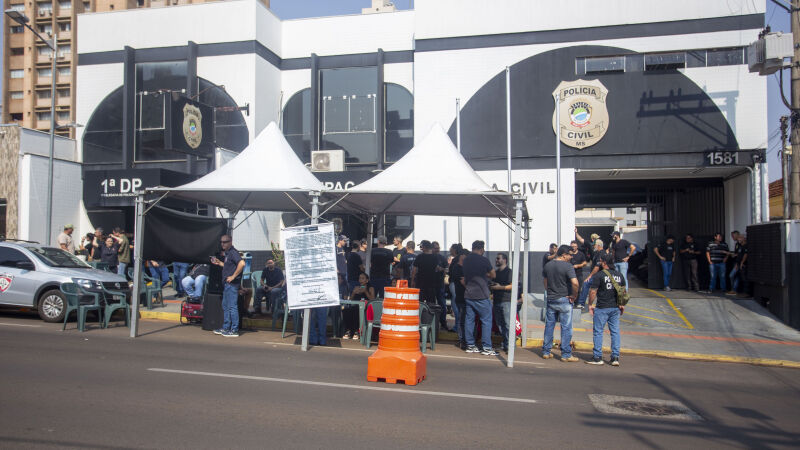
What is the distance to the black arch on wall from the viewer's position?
1705 centimetres

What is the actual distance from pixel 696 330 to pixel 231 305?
10354 mm

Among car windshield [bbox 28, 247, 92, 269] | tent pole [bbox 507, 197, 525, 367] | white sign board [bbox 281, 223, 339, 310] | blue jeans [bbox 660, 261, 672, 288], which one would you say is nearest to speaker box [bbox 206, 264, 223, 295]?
white sign board [bbox 281, 223, 339, 310]

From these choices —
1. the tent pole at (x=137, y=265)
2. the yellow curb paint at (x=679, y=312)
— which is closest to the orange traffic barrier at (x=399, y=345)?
the tent pole at (x=137, y=265)

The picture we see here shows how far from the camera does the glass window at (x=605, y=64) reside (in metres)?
17.6

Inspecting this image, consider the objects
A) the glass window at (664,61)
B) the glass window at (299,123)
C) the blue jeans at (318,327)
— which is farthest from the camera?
the glass window at (299,123)

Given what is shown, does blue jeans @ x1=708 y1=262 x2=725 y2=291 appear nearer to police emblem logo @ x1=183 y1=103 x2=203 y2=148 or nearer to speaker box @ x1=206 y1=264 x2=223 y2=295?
speaker box @ x1=206 y1=264 x2=223 y2=295

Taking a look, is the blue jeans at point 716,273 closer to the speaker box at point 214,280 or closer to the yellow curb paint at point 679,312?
the yellow curb paint at point 679,312

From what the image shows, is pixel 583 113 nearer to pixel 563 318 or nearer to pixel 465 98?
pixel 465 98

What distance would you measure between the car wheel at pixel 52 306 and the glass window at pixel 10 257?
104 centimetres

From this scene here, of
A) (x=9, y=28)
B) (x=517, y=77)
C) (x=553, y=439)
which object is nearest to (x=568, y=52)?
(x=517, y=77)

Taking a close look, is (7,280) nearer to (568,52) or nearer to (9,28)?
(568,52)

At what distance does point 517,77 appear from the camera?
714 inches

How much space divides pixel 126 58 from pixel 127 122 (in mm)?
2294

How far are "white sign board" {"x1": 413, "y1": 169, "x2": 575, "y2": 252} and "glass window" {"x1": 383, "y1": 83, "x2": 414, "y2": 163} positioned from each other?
3316 mm
